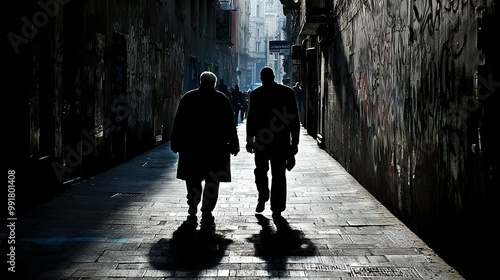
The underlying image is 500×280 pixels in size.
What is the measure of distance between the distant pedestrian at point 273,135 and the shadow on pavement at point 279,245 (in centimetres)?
56

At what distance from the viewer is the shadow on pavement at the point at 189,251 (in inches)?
199

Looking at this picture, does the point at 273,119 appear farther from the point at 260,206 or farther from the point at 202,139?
the point at 260,206

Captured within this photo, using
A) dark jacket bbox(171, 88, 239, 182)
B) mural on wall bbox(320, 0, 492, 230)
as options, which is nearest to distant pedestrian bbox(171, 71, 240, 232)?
dark jacket bbox(171, 88, 239, 182)

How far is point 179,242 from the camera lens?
588 centimetres

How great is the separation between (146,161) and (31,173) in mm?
5330

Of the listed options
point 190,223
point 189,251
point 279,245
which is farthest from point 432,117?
point 190,223

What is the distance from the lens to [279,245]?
228 inches

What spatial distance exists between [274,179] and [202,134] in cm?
101

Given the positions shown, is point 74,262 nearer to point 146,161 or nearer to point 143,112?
point 146,161

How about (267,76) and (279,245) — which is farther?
(267,76)

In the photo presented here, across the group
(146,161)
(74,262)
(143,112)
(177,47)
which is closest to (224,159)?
(74,262)

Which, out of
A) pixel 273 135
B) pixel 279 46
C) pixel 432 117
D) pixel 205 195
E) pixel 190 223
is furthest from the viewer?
pixel 279 46

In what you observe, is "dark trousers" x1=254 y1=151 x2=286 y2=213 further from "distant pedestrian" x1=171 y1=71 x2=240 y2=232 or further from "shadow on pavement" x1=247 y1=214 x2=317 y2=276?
"distant pedestrian" x1=171 y1=71 x2=240 y2=232

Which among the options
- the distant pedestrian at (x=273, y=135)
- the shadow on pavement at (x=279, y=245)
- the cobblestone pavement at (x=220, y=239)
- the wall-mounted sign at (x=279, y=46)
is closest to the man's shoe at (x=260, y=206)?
the distant pedestrian at (x=273, y=135)
